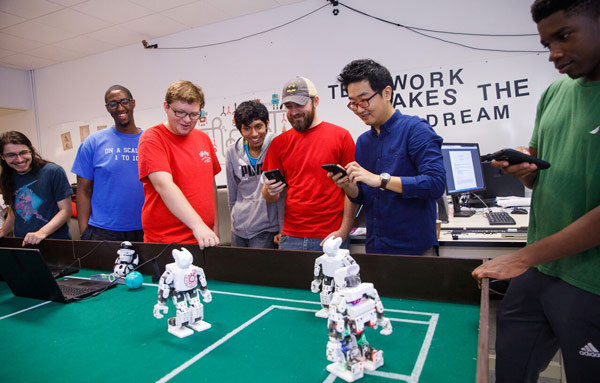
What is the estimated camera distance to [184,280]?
126cm

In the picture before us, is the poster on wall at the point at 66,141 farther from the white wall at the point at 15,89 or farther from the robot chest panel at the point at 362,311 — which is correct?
the robot chest panel at the point at 362,311

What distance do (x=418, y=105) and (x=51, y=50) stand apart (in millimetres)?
5263

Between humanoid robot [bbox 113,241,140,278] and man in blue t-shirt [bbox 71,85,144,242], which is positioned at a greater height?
man in blue t-shirt [bbox 71,85,144,242]

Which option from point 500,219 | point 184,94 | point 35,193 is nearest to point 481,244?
point 500,219

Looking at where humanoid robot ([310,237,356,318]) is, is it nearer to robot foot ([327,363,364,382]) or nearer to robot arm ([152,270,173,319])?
robot foot ([327,363,364,382])

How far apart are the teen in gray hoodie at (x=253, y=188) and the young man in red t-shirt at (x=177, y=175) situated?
290 millimetres

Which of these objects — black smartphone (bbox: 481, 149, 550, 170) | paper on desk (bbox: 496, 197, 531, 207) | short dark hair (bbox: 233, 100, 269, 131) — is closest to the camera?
black smartphone (bbox: 481, 149, 550, 170)

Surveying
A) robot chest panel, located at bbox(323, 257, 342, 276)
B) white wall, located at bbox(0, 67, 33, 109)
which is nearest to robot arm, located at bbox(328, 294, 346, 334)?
robot chest panel, located at bbox(323, 257, 342, 276)

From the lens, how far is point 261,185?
2.29 meters

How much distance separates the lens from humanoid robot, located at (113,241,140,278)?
5.90 feet

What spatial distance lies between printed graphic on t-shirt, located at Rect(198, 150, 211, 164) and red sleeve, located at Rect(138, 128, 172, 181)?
23 cm

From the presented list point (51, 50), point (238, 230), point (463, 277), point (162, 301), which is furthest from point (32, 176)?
point (51, 50)

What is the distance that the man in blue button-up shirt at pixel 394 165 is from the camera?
62.3 inches

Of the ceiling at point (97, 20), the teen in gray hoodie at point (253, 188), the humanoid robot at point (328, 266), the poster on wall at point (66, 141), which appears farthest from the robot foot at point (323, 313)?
the poster on wall at point (66, 141)
